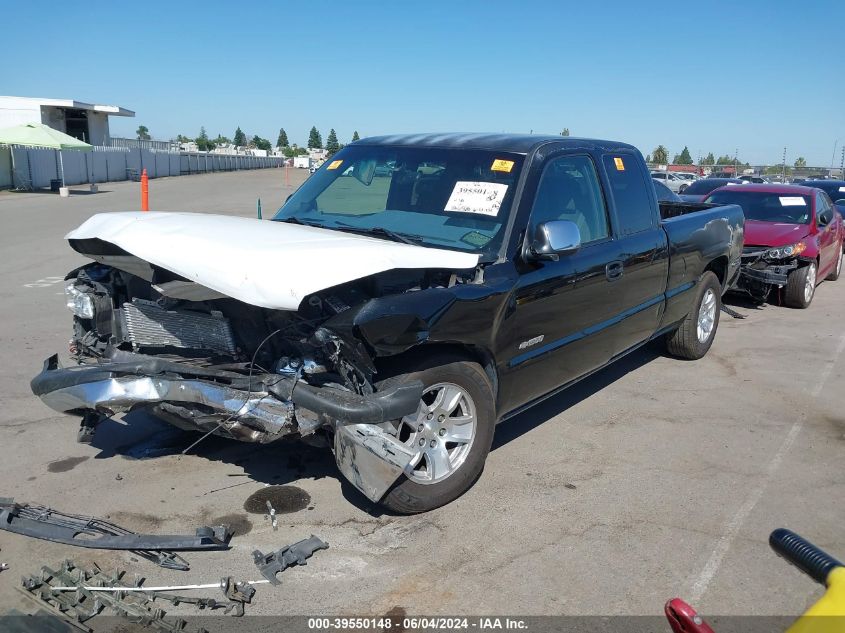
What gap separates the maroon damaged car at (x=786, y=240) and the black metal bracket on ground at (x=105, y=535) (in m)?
8.39

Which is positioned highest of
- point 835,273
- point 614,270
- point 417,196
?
point 417,196

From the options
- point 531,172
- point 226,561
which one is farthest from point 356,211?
point 226,561

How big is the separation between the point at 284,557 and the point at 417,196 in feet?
7.67

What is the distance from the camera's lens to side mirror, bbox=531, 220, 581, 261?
13.4 feet

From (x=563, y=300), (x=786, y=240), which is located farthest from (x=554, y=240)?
(x=786, y=240)

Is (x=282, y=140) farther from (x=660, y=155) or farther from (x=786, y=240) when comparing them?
(x=786, y=240)

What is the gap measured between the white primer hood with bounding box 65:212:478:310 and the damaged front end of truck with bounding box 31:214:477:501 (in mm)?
11

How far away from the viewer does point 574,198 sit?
15.8 ft

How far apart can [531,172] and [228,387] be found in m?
2.18

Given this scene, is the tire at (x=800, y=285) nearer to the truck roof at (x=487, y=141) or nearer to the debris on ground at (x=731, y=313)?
the debris on ground at (x=731, y=313)

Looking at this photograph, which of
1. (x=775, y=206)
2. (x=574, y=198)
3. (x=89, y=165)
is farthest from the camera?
(x=89, y=165)

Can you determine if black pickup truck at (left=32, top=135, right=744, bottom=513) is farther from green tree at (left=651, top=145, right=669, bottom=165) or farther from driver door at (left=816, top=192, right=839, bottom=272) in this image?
green tree at (left=651, top=145, right=669, bottom=165)

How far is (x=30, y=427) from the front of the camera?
4.88 meters

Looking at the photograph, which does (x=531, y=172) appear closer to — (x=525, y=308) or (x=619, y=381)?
(x=525, y=308)
